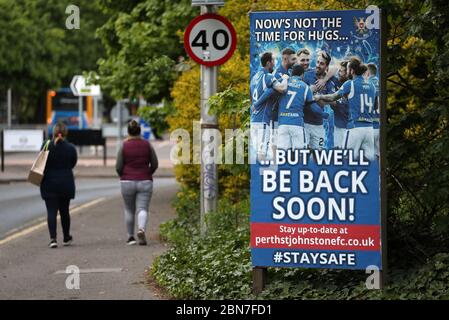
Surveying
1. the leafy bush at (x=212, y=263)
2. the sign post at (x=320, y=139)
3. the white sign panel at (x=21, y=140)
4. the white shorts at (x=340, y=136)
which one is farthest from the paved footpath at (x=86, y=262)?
the white sign panel at (x=21, y=140)

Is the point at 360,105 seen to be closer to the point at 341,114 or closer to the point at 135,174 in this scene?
the point at 341,114

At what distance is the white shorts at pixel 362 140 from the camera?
807 cm

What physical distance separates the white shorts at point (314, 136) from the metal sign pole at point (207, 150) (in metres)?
3.53

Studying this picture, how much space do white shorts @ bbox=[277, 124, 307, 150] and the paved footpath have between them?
→ 1.93m

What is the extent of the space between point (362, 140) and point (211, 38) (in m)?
3.71

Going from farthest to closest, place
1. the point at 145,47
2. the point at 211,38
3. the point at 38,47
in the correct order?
the point at 38,47
the point at 145,47
the point at 211,38

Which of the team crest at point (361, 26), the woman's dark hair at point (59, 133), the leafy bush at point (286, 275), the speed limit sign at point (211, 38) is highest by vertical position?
the speed limit sign at point (211, 38)

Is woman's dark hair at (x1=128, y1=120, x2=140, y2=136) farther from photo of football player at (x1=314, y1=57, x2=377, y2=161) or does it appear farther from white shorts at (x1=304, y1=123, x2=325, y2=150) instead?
photo of football player at (x1=314, y1=57, x2=377, y2=161)

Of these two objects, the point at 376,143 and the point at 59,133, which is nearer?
the point at 376,143

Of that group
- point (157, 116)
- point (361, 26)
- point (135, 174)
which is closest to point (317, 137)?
point (361, 26)

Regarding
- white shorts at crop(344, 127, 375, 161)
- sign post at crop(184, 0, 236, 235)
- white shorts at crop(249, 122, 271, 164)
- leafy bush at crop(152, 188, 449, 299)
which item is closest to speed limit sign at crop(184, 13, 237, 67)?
sign post at crop(184, 0, 236, 235)

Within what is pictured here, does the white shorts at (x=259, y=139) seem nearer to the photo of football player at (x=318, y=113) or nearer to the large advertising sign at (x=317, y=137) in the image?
the large advertising sign at (x=317, y=137)

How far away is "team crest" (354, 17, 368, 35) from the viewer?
26.3 feet

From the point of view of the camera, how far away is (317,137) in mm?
8188
